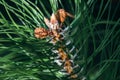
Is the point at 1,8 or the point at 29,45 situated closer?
the point at 29,45

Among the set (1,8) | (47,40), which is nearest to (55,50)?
(47,40)

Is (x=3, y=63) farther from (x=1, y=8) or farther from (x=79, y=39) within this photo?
(x=1, y=8)

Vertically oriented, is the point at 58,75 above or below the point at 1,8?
below

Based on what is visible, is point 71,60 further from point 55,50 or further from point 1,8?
point 1,8

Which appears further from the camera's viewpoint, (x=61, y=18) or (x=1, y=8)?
(x=1, y=8)

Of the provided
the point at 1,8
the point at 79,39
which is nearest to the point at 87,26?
the point at 79,39

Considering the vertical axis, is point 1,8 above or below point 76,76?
above

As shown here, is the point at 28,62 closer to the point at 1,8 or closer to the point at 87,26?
the point at 87,26

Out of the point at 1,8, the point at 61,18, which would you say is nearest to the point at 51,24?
the point at 61,18
